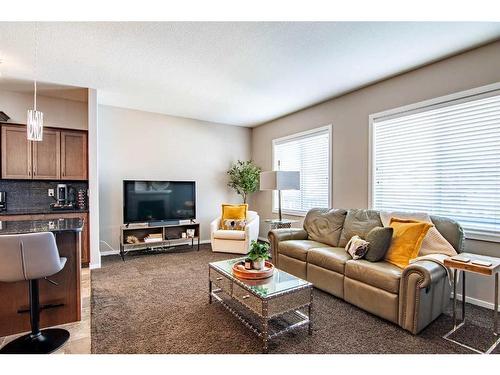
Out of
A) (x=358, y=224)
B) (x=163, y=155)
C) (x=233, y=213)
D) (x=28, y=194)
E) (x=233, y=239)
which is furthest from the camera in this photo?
(x=163, y=155)

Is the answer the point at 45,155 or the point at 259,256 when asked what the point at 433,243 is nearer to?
the point at 259,256

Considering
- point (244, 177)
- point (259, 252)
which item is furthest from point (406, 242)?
point (244, 177)

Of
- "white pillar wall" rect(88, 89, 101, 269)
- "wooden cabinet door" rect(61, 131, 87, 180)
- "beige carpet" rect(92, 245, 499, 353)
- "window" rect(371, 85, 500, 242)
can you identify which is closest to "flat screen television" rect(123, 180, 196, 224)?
"white pillar wall" rect(88, 89, 101, 269)

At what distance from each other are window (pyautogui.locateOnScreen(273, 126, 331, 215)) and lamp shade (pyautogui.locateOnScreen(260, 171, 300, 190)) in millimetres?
513

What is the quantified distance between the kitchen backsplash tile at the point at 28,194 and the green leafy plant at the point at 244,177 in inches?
119

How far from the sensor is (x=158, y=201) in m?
4.70

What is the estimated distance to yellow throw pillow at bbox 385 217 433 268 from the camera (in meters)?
2.51

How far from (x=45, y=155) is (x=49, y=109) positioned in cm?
83

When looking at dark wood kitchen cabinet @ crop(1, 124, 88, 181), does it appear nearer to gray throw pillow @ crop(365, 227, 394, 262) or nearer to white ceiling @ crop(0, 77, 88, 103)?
white ceiling @ crop(0, 77, 88, 103)

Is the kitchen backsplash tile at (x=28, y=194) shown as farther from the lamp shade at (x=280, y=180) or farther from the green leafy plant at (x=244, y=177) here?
the lamp shade at (x=280, y=180)

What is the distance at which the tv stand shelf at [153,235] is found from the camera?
4.45 m

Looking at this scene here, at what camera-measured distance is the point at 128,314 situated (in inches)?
95.1
